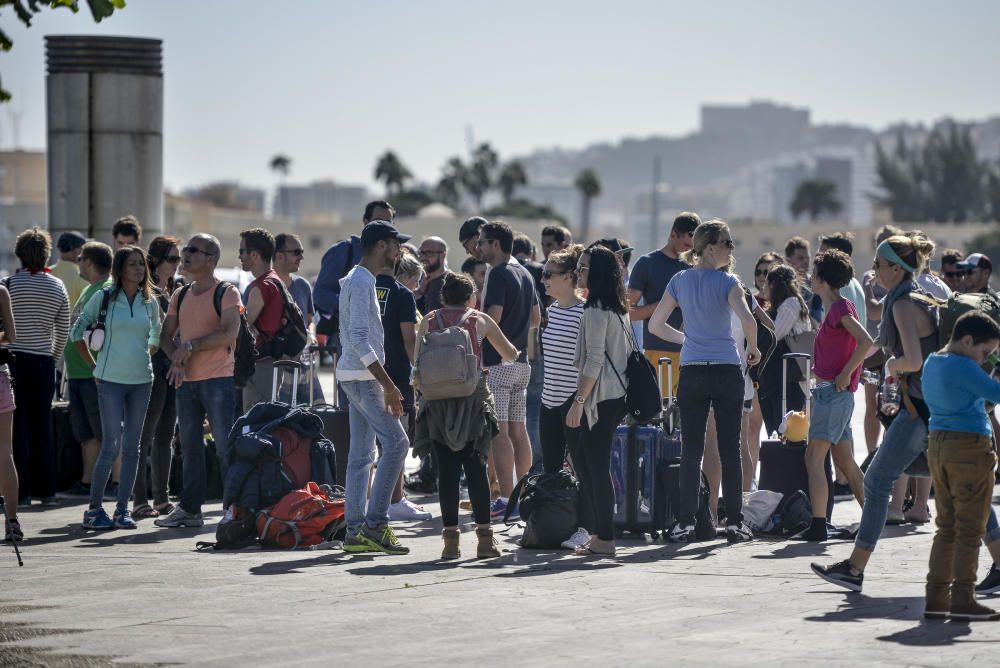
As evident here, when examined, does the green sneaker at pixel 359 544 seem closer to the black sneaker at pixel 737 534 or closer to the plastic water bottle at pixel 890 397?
the black sneaker at pixel 737 534

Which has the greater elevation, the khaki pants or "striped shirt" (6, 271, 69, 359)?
"striped shirt" (6, 271, 69, 359)

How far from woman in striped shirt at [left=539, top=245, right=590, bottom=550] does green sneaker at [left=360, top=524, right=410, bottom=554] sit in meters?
1.00

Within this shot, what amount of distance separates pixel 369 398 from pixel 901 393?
311 cm

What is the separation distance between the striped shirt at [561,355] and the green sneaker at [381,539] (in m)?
1.22

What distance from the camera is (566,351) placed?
9.63 m

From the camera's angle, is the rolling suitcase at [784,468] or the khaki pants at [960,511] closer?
the khaki pants at [960,511]

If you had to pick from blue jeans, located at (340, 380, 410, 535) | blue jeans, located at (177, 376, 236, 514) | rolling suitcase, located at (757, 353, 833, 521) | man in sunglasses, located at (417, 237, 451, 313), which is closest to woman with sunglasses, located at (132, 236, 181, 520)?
blue jeans, located at (177, 376, 236, 514)

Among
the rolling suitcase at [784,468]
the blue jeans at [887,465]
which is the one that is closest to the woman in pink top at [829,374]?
the rolling suitcase at [784,468]

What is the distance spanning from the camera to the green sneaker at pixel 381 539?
9.51m

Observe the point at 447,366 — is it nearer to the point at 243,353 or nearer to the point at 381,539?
the point at 381,539

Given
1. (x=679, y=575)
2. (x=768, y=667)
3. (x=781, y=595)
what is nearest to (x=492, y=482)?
(x=679, y=575)

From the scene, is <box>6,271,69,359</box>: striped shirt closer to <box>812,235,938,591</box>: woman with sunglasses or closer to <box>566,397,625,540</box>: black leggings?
<box>566,397,625,540</box>: black leggings

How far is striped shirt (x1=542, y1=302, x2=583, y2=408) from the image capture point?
9602mm

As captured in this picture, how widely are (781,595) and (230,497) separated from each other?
11.7 ft
